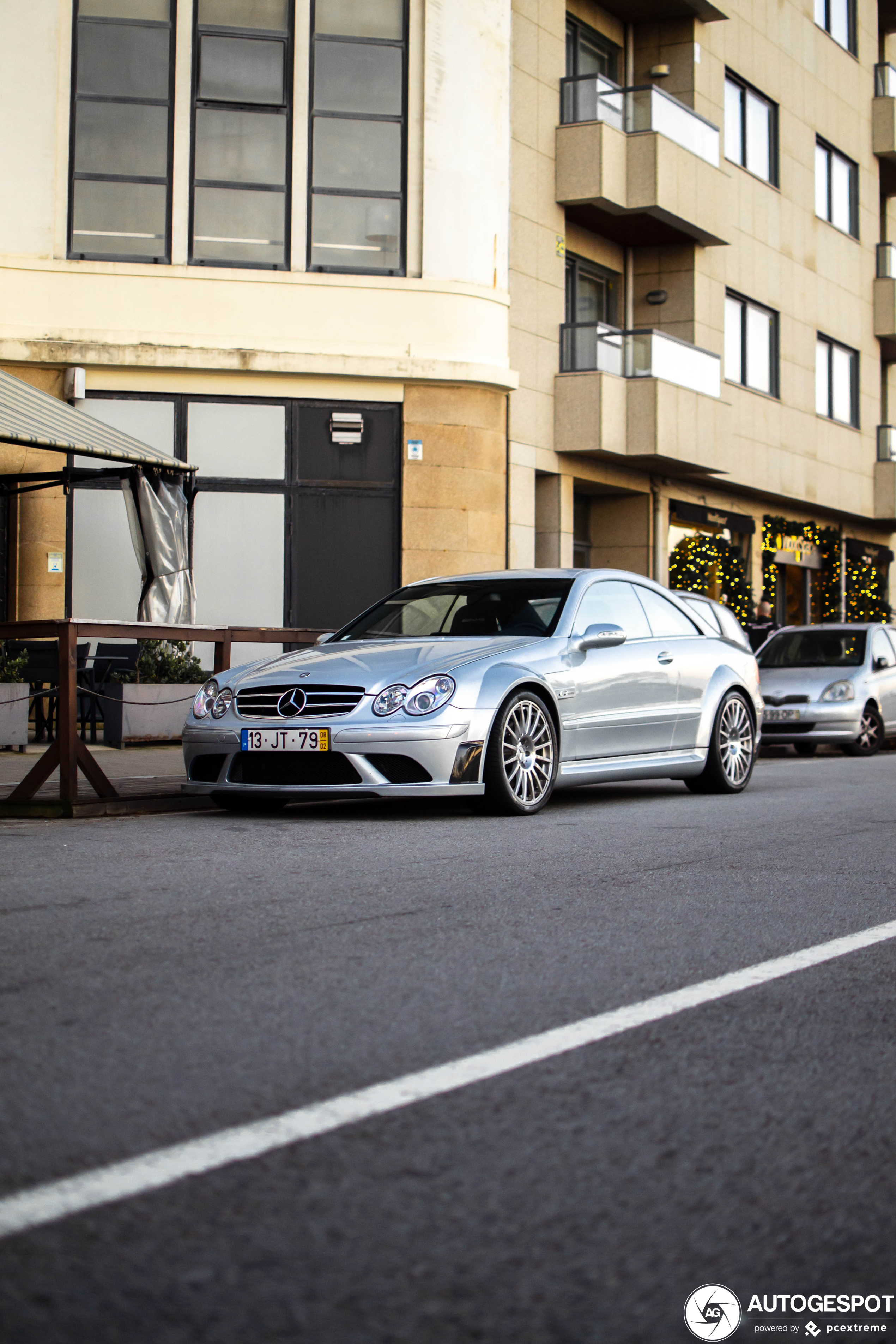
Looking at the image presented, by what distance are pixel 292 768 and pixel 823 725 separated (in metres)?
10.0

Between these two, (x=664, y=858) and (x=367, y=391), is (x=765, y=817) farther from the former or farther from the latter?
(x=367, y=391)

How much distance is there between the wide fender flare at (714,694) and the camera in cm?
1117

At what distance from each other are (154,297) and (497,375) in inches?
181

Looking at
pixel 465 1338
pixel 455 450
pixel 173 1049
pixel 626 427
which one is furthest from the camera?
pixel 626 427

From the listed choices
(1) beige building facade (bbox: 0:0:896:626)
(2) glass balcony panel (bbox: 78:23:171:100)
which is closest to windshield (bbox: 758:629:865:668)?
(1) beige building facade (bbox: 0:0:896:626)

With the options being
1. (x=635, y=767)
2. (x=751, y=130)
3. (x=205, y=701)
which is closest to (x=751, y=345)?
(x=751, y=130)

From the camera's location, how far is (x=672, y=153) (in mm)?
24688

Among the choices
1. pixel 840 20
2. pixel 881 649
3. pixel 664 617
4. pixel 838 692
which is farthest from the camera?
pixel 840 20

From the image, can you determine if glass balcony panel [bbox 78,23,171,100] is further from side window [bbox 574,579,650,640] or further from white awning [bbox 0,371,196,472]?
side window [bbox 574,579,650,640]

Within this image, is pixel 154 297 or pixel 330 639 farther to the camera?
pixel 154 297

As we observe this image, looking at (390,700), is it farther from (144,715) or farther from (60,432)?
(144,715)

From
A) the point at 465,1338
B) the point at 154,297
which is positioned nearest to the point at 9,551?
the point at 154,297

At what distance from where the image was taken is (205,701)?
9367 mm

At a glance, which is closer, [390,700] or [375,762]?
[375,762]
